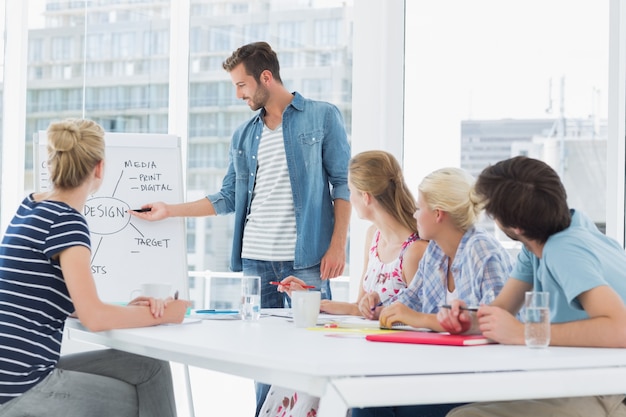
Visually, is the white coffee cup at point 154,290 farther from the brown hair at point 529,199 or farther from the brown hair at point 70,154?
the brown hair at point 529,199

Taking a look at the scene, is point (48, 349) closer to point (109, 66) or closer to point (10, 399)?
point (10, 399)

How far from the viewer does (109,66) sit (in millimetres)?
5094

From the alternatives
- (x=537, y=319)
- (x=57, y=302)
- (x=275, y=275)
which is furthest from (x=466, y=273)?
(x=57, y=302)

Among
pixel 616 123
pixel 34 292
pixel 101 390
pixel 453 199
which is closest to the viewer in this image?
pixel 34 292

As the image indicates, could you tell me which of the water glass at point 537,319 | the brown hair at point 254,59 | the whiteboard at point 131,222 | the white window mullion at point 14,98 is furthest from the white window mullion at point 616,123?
the white window mullion at point 14,98

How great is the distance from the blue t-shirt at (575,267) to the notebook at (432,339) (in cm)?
19

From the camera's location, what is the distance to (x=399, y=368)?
4.84 ft

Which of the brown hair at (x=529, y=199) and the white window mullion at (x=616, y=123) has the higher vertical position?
the white window mullion at (x=616, y=123)

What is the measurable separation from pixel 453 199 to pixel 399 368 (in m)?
1.01

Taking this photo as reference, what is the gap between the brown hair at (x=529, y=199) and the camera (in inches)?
72.1

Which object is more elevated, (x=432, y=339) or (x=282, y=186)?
(x=282, y=186)

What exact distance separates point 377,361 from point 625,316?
58 centimetres

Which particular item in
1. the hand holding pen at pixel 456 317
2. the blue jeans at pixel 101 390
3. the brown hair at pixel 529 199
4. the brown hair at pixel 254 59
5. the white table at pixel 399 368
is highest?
the brown hair at pixel 254 59

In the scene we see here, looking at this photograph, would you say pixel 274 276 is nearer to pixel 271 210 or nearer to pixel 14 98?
pixel 271 210
